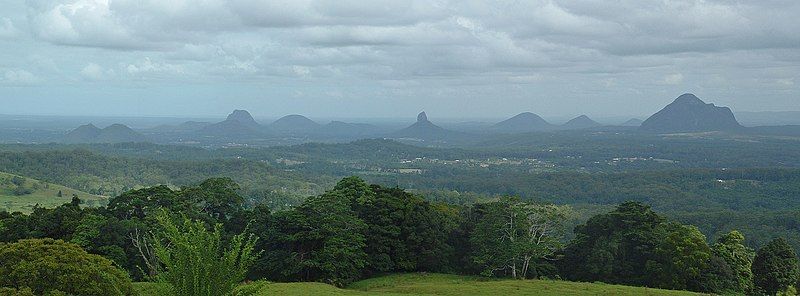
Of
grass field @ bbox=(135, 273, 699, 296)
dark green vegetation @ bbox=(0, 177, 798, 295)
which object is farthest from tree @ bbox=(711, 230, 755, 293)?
grass field @ bbox=(135, 273, 699, 296)

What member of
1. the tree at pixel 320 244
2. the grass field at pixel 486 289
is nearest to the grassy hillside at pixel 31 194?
the tree at pixel 320 244

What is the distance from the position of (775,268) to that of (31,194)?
406ft

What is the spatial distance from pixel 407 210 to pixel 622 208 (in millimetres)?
14593

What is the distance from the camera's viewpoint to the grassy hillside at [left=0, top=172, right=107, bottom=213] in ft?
357

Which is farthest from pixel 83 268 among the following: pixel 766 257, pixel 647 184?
pixel 647 184

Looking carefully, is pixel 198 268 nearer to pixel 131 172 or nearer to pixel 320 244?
pixel 320 244

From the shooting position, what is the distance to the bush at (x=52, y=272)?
22.2 meters

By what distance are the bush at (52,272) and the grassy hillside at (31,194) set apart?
94416mm

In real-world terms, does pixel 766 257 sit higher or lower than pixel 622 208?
lower

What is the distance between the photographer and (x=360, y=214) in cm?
4309

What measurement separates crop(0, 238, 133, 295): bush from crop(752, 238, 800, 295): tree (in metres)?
38.4

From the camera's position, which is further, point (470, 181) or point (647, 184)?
point (470, 181)

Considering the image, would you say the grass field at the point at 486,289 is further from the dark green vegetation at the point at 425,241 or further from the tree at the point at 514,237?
the tree at the point at 514,237

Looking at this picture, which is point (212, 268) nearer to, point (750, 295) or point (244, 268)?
point (244, 268)
